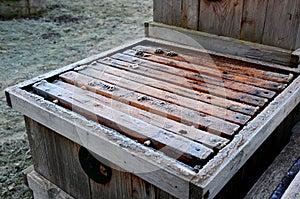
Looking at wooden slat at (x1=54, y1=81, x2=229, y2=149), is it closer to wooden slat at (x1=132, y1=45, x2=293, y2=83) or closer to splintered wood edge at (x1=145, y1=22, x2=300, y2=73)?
wooden slat at (x1=132, y1=45, x2=293, y2=83)

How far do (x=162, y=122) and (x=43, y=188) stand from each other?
33.7 inches

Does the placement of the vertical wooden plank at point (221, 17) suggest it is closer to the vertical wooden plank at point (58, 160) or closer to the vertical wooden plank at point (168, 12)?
the vertical wooden plank at point (168, 12)

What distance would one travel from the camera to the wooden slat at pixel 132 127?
120 cm

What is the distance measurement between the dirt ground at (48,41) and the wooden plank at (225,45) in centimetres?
127

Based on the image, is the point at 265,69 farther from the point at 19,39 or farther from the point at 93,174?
the point at 19,39

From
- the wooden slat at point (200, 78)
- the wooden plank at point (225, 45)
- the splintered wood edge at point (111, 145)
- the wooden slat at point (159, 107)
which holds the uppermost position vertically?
the wooden plank at point (225, 45)

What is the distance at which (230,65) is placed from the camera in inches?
75.3

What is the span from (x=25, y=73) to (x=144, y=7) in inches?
130

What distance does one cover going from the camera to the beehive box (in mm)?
1190

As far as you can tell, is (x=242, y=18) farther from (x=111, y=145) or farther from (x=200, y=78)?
(x=111, y=145)

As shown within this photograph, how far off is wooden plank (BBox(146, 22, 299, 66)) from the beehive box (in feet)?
0.18

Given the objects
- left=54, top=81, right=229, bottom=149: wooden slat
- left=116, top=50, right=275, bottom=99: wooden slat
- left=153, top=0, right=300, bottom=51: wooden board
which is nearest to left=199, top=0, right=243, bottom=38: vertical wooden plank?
left=153, top=0, right=300, bottom=51: wooden board

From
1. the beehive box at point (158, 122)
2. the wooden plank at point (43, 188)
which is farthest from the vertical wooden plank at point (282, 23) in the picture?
the wooden plank at point (43, 188)

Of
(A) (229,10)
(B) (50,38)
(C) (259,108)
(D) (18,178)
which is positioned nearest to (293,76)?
(C) (259,108)
